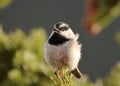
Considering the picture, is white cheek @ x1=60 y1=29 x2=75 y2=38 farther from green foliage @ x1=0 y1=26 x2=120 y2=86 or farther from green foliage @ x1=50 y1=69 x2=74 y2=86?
green foliage @ x1=50 y1=69 x2=74 y2=86

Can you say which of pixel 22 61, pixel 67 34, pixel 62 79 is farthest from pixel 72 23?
pixel 62 79

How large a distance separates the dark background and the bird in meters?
9.48

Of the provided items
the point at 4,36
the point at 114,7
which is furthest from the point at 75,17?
the point at 114,7

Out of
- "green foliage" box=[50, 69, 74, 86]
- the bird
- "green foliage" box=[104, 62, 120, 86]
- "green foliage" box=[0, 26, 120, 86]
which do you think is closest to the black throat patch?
the bird

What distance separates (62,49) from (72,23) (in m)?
11.2

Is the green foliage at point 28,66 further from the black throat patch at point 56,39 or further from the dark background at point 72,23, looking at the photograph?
the dark background at point 72,23

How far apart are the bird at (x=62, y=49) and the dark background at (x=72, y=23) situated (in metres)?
9.48

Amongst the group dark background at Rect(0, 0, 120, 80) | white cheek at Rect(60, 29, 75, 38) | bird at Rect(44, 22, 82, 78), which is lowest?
dark background at Rect(0, 0, 120, 80)

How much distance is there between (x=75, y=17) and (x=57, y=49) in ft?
39.1

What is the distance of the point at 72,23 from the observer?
47.0ft

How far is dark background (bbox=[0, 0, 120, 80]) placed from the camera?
1349 cm

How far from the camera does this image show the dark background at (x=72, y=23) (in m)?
13.5

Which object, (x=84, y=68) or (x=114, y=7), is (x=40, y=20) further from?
(x=114, y=7)

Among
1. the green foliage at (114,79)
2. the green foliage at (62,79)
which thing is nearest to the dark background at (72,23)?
the green foliage at (114,79)
